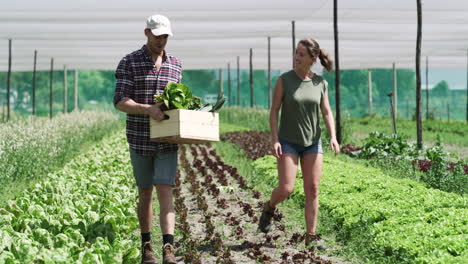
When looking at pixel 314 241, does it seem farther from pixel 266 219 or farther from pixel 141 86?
pixel 141 86

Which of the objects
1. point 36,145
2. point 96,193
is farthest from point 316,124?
point 36,145

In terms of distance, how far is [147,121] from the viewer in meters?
4.25

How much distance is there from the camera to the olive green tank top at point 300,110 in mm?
4836

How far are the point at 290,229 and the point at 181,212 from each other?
110 cm

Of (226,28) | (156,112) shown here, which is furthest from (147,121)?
(226,28)

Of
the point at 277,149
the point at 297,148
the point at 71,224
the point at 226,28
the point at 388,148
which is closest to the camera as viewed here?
the point at 71,224

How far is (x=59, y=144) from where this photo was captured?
11.4 m

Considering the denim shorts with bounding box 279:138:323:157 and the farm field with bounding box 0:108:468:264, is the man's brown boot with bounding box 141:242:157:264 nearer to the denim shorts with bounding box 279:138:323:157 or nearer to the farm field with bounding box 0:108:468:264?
the farm field with bounding box 0:108:468:264

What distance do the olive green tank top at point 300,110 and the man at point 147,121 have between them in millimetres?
1011

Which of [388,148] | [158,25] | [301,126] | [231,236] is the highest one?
[158,25]

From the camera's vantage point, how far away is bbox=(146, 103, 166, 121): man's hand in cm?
401

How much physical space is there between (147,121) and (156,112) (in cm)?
24

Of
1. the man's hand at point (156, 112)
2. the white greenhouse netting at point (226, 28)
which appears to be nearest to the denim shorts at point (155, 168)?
the man's hand at point (156, 112)

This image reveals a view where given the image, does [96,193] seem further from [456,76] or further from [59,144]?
[456,76]
